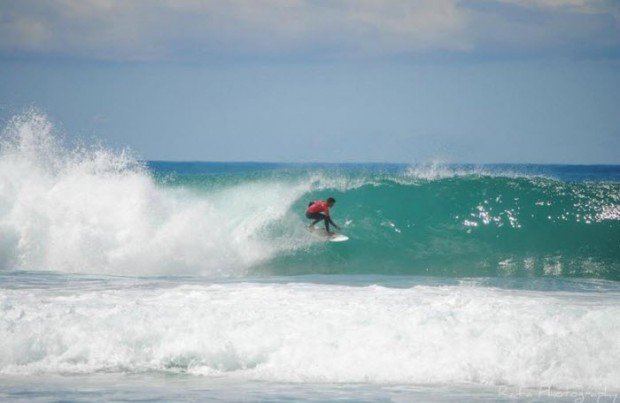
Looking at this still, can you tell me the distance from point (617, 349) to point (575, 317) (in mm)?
805

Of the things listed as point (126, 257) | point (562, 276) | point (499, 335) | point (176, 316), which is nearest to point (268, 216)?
point (126, 257)

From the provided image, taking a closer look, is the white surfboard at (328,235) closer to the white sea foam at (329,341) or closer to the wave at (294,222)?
the wave at (294,222)

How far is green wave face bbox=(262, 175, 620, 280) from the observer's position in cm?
1698

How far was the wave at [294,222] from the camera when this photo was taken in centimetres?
1698

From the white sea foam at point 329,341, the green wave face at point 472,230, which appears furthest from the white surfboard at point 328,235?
the white sea foam at point 329,341

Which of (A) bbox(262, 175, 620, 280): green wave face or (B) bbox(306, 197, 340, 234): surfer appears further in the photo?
(B) bbox(306, 197, 340, 234): surfer

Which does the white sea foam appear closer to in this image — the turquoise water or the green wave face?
the turquoise water

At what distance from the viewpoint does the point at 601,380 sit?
850 centimetres

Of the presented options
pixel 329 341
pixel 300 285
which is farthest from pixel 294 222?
pixel 329 341

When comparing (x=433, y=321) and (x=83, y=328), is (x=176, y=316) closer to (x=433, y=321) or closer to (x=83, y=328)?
(x=83, y=328)

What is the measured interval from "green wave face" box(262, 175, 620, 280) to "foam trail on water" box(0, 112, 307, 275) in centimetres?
102

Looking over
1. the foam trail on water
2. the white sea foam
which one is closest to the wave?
the foam trail on water

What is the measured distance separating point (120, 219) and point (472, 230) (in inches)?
314

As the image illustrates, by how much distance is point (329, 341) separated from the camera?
9.25 m
